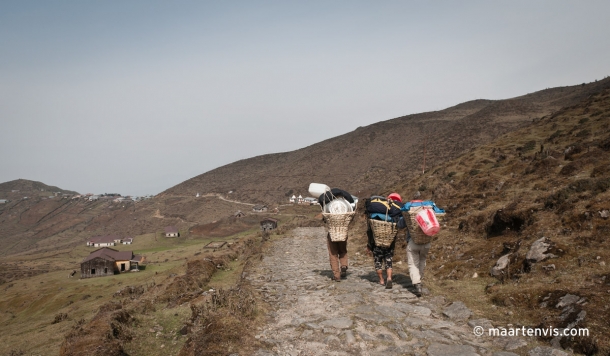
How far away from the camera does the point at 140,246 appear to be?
72.2 m

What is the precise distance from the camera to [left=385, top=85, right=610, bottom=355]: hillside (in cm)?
518

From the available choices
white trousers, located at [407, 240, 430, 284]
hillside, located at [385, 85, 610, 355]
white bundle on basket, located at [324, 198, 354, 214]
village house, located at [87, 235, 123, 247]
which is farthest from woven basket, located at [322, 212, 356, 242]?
village house, located at [87, 235, 123, 247]

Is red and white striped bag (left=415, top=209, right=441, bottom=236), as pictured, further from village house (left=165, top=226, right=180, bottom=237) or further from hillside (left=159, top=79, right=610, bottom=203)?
village house (left=165, top=226, right=180, bottom=237)

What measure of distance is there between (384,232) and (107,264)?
185 feet

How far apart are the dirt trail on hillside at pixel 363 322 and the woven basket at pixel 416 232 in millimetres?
1122

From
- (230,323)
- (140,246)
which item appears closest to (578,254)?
(230,323)

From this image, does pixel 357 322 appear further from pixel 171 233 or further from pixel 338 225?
pixel 171 233

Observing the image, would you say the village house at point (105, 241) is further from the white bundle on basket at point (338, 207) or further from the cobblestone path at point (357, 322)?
the white bundle on basket at point (338, 207)

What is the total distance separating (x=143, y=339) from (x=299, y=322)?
306 centimetres

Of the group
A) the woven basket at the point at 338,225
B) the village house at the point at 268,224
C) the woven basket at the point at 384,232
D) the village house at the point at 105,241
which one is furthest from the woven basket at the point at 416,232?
the village house at the point at 105,241

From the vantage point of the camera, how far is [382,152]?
90438 mm

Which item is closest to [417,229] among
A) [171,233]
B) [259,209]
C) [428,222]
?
[428,222]

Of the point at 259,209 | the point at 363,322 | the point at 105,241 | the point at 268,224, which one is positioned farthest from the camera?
the point at 105,241

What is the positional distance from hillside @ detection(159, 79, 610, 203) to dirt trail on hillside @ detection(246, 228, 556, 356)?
49.9 metres
